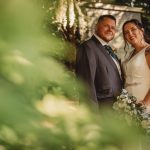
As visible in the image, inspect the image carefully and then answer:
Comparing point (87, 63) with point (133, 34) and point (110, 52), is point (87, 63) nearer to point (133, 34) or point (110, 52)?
point (110, 52)

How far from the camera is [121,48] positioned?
250 centimetres

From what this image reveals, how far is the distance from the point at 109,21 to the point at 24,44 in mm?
2226

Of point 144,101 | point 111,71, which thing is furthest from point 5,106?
point 144,101

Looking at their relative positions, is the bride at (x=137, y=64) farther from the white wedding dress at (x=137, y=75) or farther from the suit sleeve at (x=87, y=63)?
the suit sleeve at (x=87, y=63)

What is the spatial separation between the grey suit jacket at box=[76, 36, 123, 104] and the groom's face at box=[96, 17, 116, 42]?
0.06m

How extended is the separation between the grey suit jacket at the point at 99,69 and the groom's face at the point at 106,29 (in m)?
0.06

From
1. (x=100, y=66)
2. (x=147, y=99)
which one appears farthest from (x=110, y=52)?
(x=147, y=99)

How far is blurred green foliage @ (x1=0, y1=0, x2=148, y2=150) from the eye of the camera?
301 mm

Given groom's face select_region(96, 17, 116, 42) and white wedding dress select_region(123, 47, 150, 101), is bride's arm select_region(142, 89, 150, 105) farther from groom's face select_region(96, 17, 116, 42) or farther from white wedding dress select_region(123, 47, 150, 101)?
groom's face select_region(96, 17, 116, 42)

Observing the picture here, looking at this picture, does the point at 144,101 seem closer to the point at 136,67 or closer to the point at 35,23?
the point at 136,67

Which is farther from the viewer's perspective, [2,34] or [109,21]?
[109,21]

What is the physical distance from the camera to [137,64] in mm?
2439

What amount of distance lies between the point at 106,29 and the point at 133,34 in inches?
6.0

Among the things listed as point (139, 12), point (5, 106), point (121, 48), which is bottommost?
point (5, 106)
